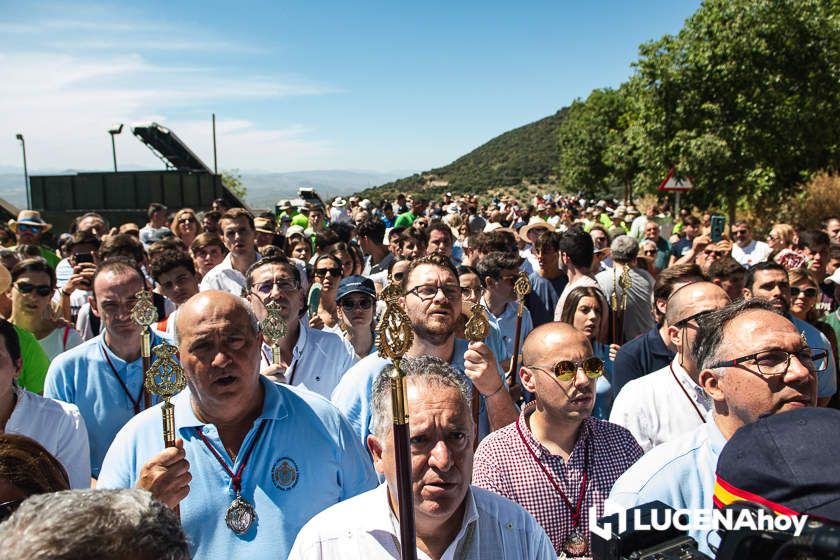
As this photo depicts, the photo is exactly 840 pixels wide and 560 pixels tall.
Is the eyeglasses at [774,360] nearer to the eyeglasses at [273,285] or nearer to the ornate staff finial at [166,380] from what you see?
the ornate staff finial at [166,380]

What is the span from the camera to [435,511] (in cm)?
221

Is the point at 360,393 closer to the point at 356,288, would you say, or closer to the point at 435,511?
the point at 435,511

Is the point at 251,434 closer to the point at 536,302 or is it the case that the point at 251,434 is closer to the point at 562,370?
the point at 562,370

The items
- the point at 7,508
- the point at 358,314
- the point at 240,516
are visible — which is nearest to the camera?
the point at 7,508

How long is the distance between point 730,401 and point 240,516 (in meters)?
2.04

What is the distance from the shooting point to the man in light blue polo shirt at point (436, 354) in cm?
354

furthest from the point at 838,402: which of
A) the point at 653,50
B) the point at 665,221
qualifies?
the point at 653,50

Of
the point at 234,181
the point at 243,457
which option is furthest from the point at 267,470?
the point at 234,181

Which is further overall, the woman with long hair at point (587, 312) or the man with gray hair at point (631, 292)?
the man with gray hair at point (631, 292)

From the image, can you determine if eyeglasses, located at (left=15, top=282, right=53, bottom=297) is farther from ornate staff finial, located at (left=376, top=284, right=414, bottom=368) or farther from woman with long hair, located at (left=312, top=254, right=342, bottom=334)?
ornate staff finial, located at (left=376, top=284, right=414, bottom=368)

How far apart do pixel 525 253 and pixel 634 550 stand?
26.7 feet

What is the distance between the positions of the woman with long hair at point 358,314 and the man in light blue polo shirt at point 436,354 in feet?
2.95

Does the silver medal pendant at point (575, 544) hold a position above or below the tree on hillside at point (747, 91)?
below

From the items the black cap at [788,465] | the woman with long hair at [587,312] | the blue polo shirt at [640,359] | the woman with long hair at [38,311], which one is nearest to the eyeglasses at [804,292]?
the woman with long hair at [587,312]
